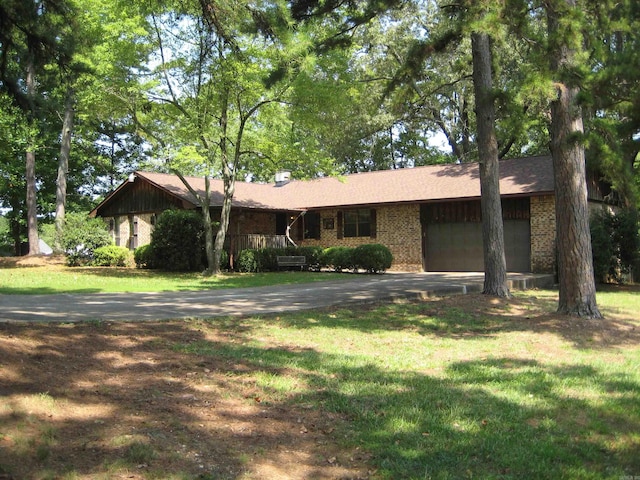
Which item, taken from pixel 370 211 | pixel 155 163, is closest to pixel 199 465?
pixel 155 163

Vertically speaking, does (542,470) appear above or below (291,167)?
below

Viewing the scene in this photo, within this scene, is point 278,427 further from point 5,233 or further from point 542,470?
point 5,233

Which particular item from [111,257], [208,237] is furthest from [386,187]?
[111,257]

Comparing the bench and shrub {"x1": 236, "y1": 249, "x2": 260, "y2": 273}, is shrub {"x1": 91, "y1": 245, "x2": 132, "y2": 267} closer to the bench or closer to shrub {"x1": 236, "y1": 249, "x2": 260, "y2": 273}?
shrub {"x1": 236, "y1": 249, "x2": 260, "y2": 273}

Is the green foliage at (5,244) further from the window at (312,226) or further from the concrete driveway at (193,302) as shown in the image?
the concrete driveway at (193,302)

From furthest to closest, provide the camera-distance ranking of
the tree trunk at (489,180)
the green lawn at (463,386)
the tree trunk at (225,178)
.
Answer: the tree trunk at (225,178) < the tree trunk at (489,180) < the green lawn at (463,386)

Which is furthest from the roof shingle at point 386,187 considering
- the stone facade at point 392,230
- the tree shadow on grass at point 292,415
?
the tree shadow on grass at point 292,415

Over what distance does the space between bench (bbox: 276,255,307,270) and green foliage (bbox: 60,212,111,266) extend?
30.2 ft

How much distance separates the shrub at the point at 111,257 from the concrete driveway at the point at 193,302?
12768mm

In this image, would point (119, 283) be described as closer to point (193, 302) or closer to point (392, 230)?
point (193, 302)

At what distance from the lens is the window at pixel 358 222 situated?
2628 centimetres

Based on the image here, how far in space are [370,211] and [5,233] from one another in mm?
→ 31894

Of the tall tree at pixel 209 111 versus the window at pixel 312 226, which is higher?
the tall tree at pixel 209 111

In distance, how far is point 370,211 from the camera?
26.4 metres
